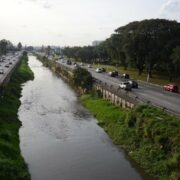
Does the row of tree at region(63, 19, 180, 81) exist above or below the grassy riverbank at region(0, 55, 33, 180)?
above

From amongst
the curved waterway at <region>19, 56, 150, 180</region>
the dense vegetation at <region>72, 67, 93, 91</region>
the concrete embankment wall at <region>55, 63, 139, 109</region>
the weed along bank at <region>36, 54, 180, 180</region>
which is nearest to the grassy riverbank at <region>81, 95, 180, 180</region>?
the weed along bank at <region>36, 54, 180, 180</region>

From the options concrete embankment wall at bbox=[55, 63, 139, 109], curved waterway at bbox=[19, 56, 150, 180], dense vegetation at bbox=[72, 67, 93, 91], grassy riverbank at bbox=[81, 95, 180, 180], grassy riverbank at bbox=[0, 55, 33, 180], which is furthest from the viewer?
dense vegetation at bbox=[72, 67, 93, 91]

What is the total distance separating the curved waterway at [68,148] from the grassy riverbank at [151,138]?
49.3 inches

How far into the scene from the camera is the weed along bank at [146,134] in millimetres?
30531

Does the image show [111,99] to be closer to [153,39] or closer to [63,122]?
[63,122]

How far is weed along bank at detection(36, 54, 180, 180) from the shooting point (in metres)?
30.5

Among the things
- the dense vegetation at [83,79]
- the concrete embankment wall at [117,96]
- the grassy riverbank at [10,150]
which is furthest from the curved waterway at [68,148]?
the dense vegetation at [83,79]

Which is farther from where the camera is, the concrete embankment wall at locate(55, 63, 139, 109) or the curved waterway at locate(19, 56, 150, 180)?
the concrete embankment wall at locate(55, 63, 139, 109)

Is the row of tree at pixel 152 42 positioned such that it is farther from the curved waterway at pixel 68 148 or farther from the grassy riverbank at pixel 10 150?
the grassy riverbank at pixel 10 150

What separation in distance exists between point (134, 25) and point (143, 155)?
64921 millimetres

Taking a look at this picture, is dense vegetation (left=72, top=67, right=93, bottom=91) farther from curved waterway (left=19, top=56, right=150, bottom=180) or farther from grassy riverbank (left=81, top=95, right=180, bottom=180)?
grassy riverbank (left=81, top=95, right=180, bottom=180)

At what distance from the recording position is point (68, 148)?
124 ft

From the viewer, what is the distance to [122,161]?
3469 cm

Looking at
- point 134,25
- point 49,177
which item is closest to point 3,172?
point 49,177
